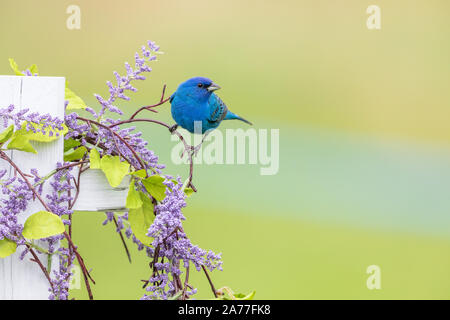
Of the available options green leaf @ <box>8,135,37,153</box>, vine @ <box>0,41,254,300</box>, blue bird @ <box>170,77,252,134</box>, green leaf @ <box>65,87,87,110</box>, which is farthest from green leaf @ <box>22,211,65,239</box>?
blue bird @ <box>170,77,252,134</box>

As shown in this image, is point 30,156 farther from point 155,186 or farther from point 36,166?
point 155,186

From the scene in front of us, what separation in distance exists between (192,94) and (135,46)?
1585 millimetres

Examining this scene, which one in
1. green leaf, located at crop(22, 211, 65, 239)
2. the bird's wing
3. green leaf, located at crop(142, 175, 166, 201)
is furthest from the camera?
the bird's wing

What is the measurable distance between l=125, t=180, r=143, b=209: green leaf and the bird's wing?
58cm

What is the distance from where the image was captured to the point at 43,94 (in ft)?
2.54

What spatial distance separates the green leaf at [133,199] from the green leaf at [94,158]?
0.06 meters

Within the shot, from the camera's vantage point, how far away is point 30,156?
0.77 metres

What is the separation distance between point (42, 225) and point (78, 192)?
111 millimetres

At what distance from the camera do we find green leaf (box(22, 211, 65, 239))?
68 cm

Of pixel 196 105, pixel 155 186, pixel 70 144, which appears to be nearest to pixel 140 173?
pixel 155 186

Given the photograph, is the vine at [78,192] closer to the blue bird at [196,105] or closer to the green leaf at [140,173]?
the green leaf at [140,173]

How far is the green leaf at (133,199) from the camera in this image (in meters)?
0.78

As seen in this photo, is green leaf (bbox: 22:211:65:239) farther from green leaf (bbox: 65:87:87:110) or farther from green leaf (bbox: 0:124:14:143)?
green leaf (bbox: 65:87:87:110)
